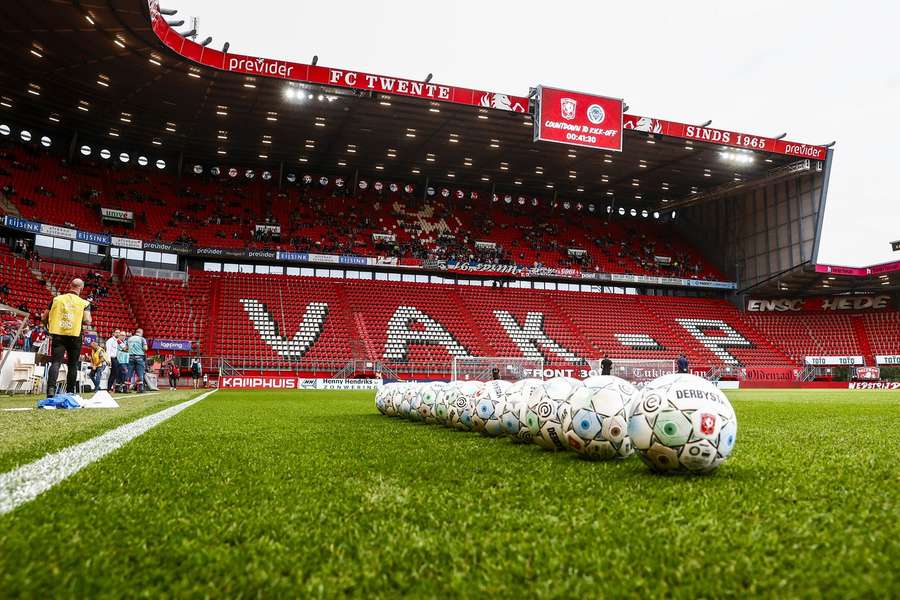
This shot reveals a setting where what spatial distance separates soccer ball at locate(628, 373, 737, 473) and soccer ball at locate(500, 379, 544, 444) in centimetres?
167

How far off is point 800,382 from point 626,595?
122 ft

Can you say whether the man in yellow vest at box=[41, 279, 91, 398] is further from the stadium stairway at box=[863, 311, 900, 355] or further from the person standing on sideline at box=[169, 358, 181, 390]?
the stadium stairway at box=[863, 311, 900, 355]

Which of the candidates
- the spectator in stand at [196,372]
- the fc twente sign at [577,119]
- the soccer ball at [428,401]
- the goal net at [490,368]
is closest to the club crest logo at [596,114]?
the fc twente sign at [577,119]

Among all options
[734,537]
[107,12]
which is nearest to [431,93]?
[107,12]

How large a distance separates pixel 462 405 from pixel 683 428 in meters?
3.41

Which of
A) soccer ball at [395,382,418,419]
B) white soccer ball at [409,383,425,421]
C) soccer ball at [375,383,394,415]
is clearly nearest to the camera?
white soccer ball at [409,383,425,421]

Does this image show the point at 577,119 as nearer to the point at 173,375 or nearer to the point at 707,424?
the point at 173,375

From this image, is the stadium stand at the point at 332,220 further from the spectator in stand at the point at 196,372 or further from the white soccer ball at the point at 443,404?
the white soccer ball at the point at 443,404

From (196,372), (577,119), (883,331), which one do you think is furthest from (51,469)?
(883,331)

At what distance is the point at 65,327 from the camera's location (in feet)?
28.6

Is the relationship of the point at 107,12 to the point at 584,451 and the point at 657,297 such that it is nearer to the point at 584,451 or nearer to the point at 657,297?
the point at 584,451

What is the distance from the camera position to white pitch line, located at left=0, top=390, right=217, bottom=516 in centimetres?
289

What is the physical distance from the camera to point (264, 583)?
185cm

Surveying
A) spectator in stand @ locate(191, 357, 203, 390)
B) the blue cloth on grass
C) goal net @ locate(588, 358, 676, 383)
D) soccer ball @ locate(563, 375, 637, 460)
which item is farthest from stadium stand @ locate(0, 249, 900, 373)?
soccer ball @ locate(563, 375, 637, 460)
